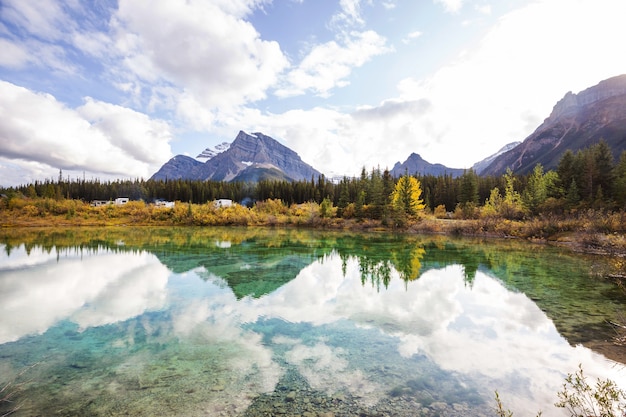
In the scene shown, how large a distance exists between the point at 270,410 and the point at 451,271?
64.0 feet

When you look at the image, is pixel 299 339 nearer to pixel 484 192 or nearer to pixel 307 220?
pixel 307 220

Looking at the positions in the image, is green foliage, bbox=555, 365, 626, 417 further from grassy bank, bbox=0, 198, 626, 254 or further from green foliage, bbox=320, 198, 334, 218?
green foliage, bbox=320, 198, 334, 218

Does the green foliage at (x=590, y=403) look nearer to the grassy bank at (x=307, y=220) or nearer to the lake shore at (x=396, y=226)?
the lake shore at (x=396, y=226)

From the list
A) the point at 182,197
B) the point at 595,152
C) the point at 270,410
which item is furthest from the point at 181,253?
the point at 182,197

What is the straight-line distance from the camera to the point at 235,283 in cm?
1944

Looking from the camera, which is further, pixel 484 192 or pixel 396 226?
pixel 484 192

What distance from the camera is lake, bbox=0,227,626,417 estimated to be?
723 centimetres

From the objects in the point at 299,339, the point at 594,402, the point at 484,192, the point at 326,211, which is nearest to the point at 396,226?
the point at 326,211

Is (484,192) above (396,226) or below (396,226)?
above

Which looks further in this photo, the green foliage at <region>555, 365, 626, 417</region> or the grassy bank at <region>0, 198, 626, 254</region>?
the grassy bank at <region>0, 198, 626, 254</region>

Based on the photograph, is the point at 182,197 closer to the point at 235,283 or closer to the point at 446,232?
the point at 446,232

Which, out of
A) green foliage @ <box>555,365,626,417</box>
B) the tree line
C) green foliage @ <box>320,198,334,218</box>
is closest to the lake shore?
green foliage @ <box>320,198,334,218</box>

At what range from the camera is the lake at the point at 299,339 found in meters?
7.23

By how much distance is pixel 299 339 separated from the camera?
36.2 feet
